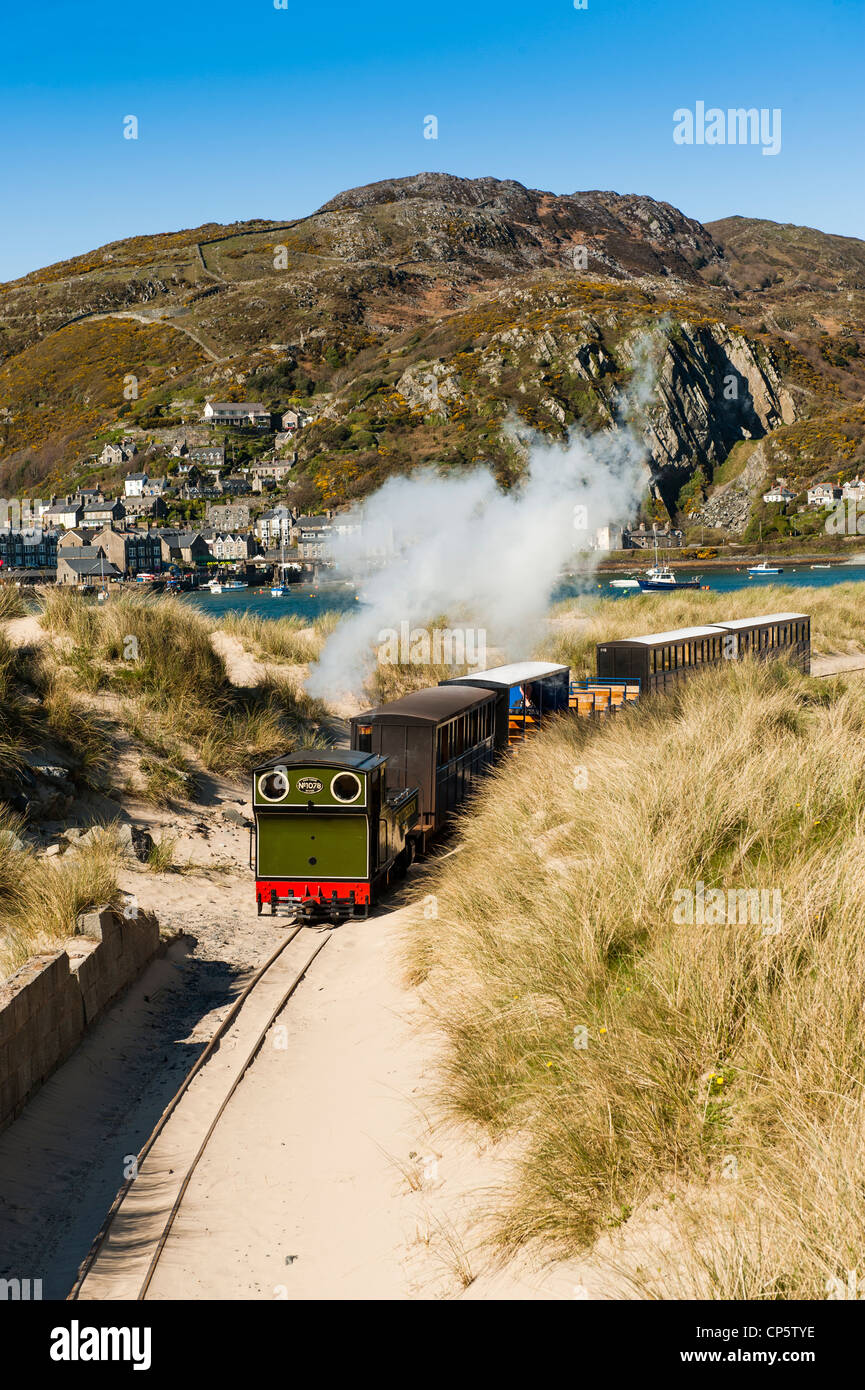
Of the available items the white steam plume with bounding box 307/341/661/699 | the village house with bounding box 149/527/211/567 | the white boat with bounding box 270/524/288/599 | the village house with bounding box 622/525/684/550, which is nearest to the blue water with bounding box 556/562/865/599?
the village house with bounding box 622/525/684/550

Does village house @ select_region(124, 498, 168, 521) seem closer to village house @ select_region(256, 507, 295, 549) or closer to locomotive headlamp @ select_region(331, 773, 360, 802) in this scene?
village house @ select_region(256, 507, 295, 549)

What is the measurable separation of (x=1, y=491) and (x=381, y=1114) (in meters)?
176

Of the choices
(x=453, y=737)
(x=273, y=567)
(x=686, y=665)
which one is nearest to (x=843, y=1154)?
(x=453, y=737)

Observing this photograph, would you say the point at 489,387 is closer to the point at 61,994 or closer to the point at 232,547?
the point at 232,547

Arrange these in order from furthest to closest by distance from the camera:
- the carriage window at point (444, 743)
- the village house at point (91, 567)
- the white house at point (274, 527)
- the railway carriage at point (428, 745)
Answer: the white house at point (274, 527)
the village house at point (91, 567)
the carriage window at point (444, 743)
the railway carriage at point (428, 745)

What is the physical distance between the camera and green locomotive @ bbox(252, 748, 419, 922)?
1400 cm

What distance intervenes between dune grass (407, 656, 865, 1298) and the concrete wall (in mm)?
3380

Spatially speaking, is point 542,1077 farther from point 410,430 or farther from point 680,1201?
point 410,430

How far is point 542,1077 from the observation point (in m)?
6.68

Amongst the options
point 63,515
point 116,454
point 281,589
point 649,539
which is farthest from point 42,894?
point 116,454

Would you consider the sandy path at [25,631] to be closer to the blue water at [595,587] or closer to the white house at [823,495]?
the blue water at [595,587]

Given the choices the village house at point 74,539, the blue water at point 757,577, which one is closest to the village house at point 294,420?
the village house at point 74,539

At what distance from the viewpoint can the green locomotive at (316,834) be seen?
45.9 feet

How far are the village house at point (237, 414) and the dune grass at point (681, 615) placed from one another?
130785mm
